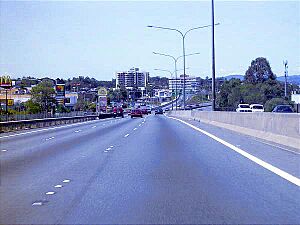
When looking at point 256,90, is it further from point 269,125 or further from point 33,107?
point 269,125

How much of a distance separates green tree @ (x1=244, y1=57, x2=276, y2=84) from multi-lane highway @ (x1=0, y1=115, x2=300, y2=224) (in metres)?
96.4

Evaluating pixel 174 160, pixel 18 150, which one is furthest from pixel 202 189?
pixel 18 150

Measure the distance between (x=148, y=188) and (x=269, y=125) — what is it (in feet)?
43.7

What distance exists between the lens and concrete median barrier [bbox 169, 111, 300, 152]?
2007 centimetres

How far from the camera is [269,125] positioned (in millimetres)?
24062

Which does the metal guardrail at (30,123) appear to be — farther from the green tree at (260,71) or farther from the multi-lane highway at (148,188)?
the green tree at (260,71)

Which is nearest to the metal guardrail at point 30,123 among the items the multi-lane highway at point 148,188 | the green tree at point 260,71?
the multi-lane highway at point 148,188

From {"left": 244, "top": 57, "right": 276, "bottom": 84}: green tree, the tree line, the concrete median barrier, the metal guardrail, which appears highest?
{"left": 244, "top": 57, "right": 276, "bottom": 84}: green tree

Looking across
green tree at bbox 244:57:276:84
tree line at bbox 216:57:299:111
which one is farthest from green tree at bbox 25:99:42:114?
green tree at bbox 244:57:276:84

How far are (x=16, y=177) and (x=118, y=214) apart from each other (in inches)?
209

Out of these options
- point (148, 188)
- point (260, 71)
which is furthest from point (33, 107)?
point (148, 188)

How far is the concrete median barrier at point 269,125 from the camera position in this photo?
65.8ft

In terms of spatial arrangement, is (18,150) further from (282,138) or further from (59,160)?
(282,138)

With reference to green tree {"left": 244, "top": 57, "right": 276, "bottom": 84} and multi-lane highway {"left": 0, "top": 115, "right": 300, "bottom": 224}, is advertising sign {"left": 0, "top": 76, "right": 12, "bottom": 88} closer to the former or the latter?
multi-lane highway {"left": 0, "top": 115, "right": 300, "bottom": 224}
